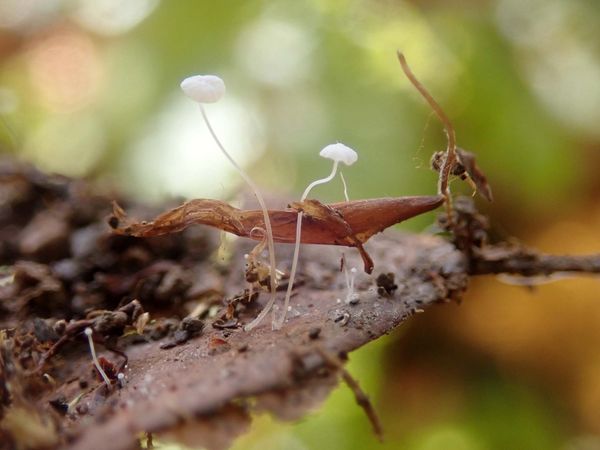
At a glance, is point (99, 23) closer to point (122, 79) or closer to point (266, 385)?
point (122, 79)

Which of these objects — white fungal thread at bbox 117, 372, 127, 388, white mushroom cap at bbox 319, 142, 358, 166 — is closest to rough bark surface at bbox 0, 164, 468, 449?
white fungal thread at bbox 117, 372, 127, 388

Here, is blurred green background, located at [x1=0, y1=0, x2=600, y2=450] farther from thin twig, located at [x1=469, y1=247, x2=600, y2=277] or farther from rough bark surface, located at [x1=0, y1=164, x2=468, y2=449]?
thin twig, located at [x1=469, y1=247, x2=600, y2=277]

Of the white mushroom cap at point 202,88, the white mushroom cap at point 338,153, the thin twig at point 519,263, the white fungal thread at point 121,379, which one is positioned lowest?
the white fungal thread at point 121,379

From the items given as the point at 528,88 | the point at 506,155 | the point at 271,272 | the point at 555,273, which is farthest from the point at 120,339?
the point at 528,88

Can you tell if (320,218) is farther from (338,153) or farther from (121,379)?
(121,379)

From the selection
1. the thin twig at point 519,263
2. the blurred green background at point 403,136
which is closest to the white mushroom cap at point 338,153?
the thin twig at point 519,263

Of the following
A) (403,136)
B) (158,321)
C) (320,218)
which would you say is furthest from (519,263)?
(403,136)

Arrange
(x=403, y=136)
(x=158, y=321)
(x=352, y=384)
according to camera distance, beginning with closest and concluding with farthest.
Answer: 1. (x=352, y=384)
2. (x=158, y=321)
3. (x=403, y=136)

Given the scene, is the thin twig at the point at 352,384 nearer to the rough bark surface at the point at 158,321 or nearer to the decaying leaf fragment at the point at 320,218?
the rough bark surface at the point at 158,321
